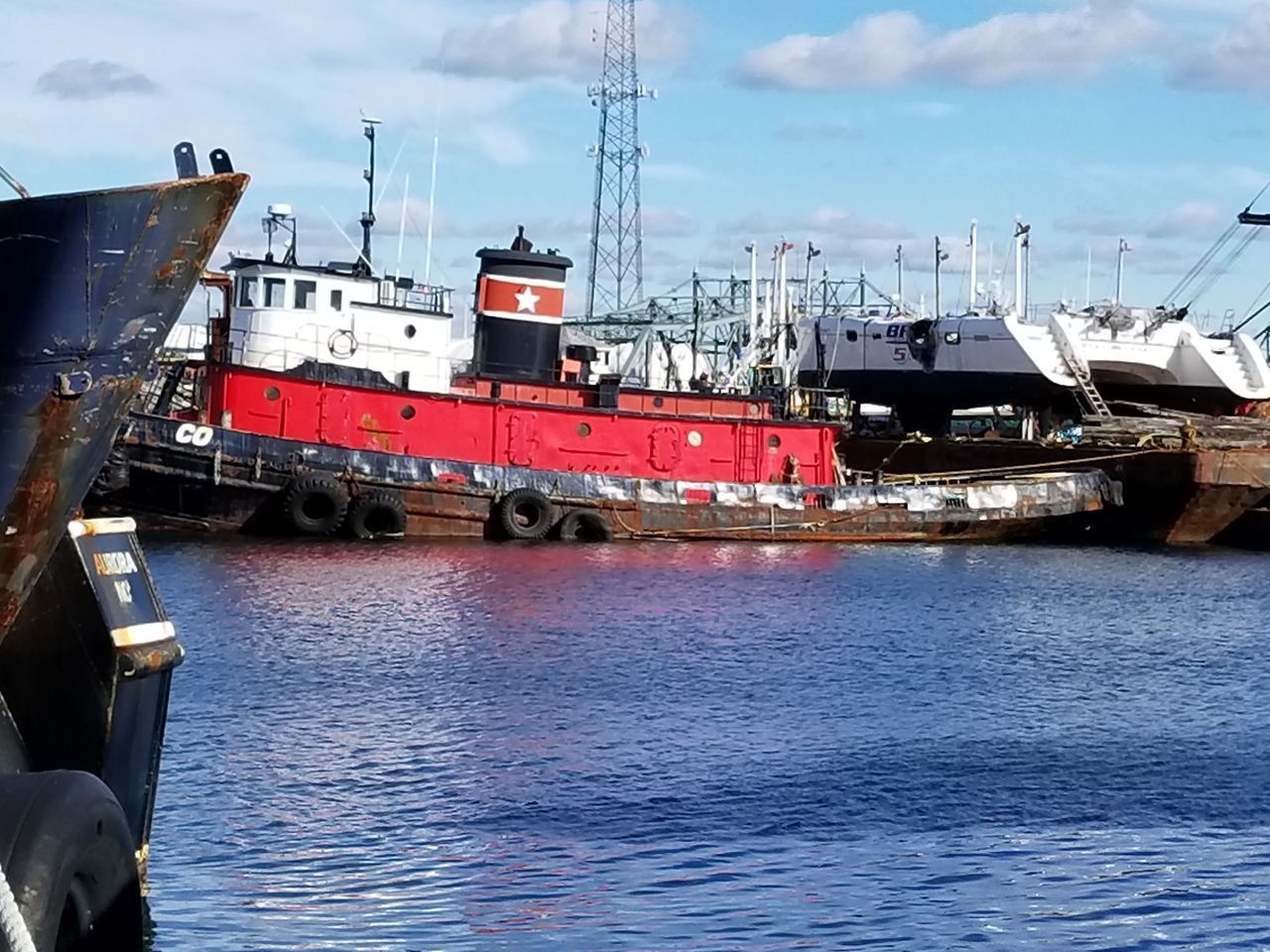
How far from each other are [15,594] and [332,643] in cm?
1304

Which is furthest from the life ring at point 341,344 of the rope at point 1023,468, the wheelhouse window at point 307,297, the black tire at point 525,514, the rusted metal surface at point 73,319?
the rusted metal surface at point 73,319

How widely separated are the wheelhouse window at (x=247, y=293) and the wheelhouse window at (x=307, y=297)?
0.71 m

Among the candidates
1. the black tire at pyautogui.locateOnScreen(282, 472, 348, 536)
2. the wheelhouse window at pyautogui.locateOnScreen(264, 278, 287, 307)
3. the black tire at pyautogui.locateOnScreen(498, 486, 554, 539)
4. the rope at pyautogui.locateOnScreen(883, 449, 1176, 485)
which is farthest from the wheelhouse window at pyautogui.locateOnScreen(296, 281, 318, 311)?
the rope at pyautogui.locateOnScreen(883, 449, 1176, 485)

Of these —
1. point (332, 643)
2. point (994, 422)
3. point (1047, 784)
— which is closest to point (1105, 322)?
point (994, 422)

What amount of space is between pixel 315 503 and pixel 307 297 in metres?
4.22

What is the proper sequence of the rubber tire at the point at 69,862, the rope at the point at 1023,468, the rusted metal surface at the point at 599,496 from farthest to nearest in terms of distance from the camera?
the rope at the point at 1023,468, the rusted metal surface at the point at 599,496, the rubber tire at the point at 69,862

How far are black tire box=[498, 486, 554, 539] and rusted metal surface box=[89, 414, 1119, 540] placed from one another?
7.0 inches

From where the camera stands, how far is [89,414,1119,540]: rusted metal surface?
2872 centimetres

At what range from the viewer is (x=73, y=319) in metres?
6.31

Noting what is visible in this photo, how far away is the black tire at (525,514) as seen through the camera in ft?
98.8

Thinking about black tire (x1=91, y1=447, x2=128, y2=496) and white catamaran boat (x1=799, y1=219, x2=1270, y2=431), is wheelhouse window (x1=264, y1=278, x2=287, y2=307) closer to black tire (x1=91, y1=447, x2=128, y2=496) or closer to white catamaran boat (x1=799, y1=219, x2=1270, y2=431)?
black tire (x1=91, y1=447, x2=128, y2=496)

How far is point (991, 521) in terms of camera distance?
34.5 metres

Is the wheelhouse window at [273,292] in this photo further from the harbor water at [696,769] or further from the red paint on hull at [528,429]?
the harbor water at [696,769]

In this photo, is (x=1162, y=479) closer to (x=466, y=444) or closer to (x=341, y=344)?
(x=466, y=444)
